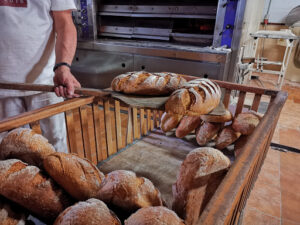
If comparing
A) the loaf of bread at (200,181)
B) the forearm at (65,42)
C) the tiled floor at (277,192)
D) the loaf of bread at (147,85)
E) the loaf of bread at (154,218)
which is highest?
the forearm at (65,42)

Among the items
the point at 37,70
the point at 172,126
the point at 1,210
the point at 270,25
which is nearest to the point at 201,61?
the point at 172,126

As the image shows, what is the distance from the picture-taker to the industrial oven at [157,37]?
7.95 ft

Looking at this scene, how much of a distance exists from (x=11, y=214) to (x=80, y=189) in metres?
0.20

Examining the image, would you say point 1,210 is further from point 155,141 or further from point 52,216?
point 155,141

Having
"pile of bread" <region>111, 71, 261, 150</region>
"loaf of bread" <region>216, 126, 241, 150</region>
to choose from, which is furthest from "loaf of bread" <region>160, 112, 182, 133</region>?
"loaf of bread" <region>216, 126, 241, 150</region>

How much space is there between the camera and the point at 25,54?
1399 mm

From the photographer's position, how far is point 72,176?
68cm

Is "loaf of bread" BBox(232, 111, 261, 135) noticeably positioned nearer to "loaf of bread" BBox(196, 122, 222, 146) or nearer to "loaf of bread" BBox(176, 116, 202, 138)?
"loaf of bread" BBox(196, 122, 222, 146)

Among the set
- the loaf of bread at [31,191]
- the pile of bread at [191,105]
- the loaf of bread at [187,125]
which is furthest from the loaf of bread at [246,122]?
the loaf of bread at [31,191]

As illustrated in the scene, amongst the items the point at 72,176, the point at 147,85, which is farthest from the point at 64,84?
the point at 72,176

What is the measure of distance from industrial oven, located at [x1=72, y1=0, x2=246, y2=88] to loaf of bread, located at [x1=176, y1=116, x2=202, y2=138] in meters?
1.12

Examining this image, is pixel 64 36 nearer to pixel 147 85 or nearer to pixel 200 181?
pixel 147 85

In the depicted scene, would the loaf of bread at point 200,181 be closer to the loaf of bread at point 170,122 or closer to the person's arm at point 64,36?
the loaf of bread at point 170,122

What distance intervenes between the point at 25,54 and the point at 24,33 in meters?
0.13
